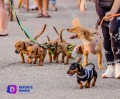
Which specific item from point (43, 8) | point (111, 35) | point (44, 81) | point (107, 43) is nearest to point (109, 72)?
point (107, 43)

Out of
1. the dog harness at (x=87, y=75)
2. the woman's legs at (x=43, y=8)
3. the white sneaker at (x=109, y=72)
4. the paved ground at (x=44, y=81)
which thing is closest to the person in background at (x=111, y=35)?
the white sneaker at (x=109, y=72)

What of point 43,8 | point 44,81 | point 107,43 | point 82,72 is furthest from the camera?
point 43,8

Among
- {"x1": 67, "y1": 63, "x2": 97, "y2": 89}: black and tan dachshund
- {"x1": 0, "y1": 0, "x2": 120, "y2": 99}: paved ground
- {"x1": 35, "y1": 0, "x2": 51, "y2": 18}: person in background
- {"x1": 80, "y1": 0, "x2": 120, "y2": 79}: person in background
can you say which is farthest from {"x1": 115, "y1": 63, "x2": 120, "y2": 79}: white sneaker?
{"x1": 35, "y1": 0, "x2": 51, "y2": 18}: person in background

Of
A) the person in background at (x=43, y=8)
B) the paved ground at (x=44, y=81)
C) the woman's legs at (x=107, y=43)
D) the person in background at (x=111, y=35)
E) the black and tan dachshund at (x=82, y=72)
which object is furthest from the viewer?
the person in background at (x=43, y=8)

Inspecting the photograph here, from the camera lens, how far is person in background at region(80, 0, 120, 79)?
8.12 metres

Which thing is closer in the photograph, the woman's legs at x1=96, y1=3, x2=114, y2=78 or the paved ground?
the paved ground

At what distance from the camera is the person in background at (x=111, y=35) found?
8125 millimetres

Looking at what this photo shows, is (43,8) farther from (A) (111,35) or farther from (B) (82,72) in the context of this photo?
(B) (82,72)

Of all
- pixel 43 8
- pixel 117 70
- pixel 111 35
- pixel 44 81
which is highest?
pixel 43 8

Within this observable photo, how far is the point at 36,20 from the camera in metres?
15.7

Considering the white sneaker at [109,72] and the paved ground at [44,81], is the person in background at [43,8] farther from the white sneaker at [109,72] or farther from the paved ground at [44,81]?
the white sneaker at [109,72]

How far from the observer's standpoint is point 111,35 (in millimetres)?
8164

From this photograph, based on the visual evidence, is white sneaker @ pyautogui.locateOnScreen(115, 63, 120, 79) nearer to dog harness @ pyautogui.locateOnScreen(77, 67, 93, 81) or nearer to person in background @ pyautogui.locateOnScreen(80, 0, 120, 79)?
person in background @ pyautogui.locateOnScreen(80, 0, 120, 79)

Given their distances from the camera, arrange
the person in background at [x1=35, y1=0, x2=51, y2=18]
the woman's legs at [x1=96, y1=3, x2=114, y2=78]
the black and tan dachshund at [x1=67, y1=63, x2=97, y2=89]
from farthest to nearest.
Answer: the person in background at [x1=35, y1=0, x2=51, y2=18] → the woman's legs at [x1=96, y1=3, x2=114, y2=78] → the black and tan dachshund at [x1=67, y1=63, x2=97, y2=89]
